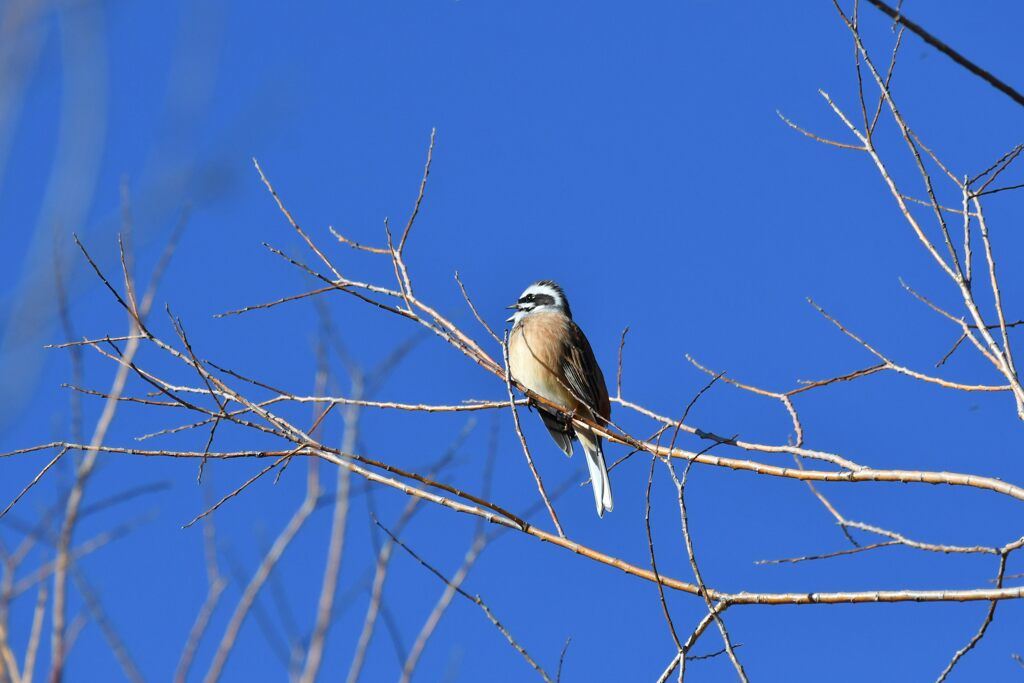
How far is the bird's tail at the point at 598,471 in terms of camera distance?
7.00 metres

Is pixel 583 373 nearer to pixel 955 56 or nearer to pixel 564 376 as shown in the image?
pixel 564 376

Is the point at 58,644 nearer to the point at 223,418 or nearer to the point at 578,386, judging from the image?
the point at 223,418

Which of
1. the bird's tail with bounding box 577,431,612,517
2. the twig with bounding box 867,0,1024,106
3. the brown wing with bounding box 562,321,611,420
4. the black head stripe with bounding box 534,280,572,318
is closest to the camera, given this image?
the twig with bounding box 867,0,1024,106

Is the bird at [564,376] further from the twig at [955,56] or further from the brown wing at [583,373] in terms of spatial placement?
the twig at [955,56]

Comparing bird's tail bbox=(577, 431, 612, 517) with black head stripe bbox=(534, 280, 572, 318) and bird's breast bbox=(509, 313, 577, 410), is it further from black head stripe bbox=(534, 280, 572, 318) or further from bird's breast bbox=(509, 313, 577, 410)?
black head stripe bbox=(534, 280, 572, 318)

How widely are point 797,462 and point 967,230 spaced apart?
97cm

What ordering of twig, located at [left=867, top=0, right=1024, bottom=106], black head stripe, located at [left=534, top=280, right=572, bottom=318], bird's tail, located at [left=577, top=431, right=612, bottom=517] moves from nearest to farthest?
twig, located at [left=867, top=0, right=1024, bottom=106] → bird's tail, located at [left=577, top=431, right=612, bottom=517] → black head stripe, located at [left=534, top=280, right=572, bottom=318]

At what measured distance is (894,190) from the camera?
3451mm

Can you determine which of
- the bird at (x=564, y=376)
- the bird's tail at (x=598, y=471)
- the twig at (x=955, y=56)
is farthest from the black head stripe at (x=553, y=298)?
the twig at (x=955, y=56)

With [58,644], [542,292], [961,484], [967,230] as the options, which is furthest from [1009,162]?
[542,292]

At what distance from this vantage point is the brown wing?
7477 millimetres

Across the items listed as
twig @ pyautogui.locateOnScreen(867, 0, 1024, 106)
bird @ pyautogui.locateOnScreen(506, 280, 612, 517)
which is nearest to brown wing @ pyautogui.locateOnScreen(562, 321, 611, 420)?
bird @ pyautogui.locateOnScreen(506, 280, 612, 517)

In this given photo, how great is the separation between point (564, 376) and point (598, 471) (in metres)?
0.65

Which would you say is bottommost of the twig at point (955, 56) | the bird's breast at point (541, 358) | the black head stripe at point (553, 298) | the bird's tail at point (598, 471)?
the twig at point (955, 56)
